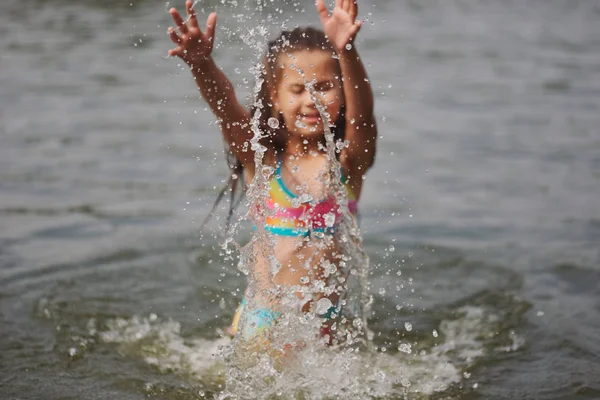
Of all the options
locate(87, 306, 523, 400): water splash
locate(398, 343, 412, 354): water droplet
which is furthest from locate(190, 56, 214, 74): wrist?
locate(398, 343, 412, 354): water droplet

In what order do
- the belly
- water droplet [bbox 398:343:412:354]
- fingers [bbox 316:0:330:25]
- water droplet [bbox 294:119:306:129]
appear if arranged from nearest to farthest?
fingers [bbox 316:0:330:25] → water droplet [bbox 294:119:306:129] → the belly → water droplet [bbox 398:343:412:354]

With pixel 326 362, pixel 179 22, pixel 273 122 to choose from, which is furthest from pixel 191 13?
pixel 326 362

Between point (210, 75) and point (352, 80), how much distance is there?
0.55 metres

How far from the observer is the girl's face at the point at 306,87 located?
3660mm

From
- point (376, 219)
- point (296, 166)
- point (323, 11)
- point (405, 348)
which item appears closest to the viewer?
point (323, 11)

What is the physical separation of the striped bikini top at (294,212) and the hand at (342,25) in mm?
659

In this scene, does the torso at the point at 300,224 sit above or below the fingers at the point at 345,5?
below

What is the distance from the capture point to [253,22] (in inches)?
419

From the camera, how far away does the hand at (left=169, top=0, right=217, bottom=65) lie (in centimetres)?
348

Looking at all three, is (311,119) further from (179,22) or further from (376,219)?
(376,219)

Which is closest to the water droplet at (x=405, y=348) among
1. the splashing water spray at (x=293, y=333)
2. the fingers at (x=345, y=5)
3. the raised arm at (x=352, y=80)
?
the splashing water spray at (x=293, y=333)

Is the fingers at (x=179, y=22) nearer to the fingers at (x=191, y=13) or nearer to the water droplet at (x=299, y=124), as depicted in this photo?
the fingers at (x=191, y=13)

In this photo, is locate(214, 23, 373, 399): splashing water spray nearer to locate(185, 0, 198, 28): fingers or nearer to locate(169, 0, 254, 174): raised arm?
locate(169, 0, 254, 174): raised arm

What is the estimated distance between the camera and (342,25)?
342 centimetres
